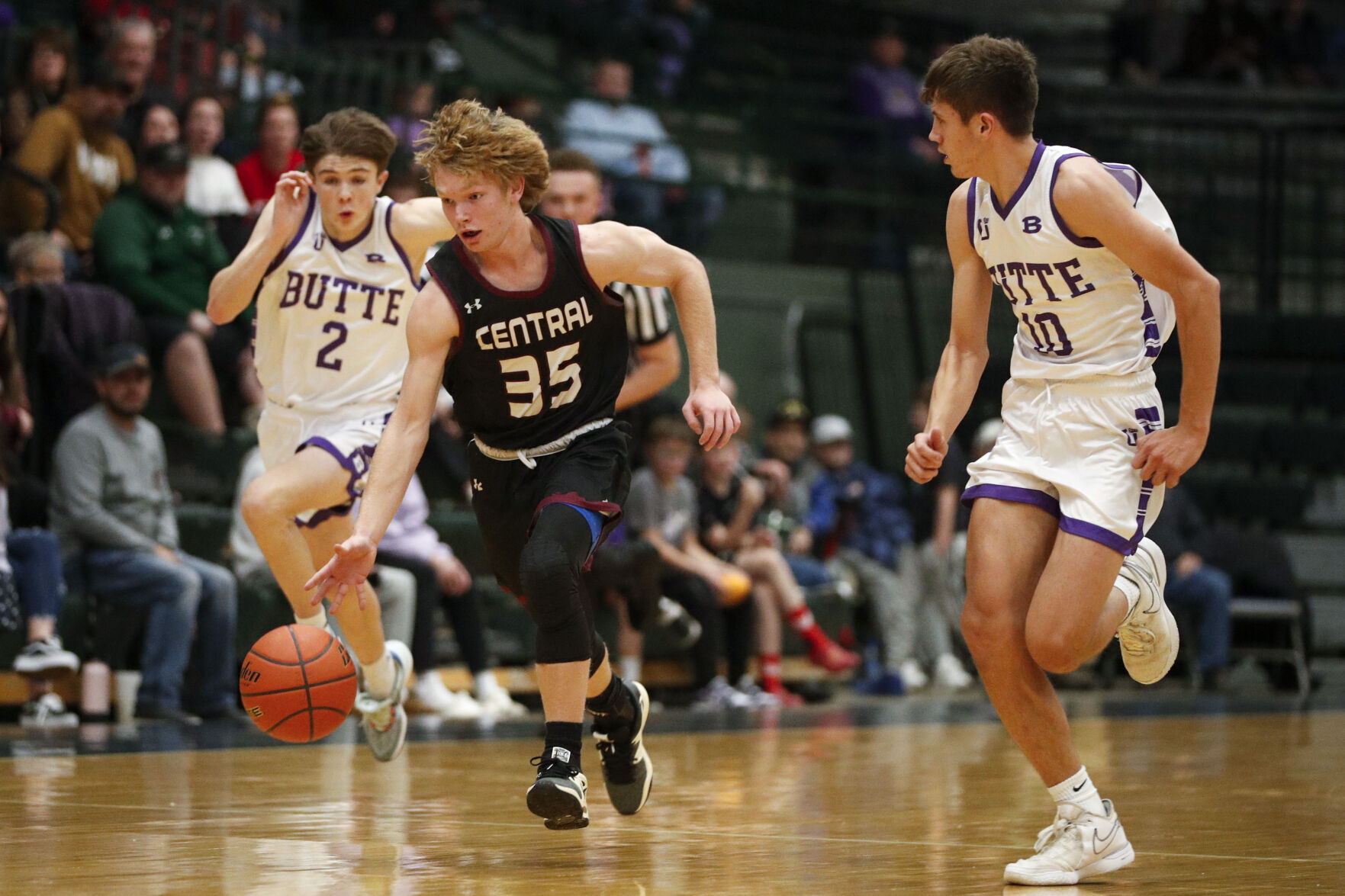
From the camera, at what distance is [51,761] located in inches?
255

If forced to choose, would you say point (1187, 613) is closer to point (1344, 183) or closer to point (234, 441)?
point (1344, 183)

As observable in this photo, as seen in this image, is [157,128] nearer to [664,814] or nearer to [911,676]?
[911,676]

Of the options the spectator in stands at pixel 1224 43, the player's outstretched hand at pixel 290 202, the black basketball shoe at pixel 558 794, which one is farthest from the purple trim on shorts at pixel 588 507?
the spectator in stands at pixel 1224 43

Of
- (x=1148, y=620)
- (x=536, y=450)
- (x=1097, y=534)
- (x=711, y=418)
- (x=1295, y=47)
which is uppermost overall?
(x=1295, y=47)

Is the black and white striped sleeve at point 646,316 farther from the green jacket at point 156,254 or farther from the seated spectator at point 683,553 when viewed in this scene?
the green jacket at point 156,254

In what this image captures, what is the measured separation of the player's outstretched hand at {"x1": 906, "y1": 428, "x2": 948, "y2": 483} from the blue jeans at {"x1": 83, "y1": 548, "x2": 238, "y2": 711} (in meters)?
4.88

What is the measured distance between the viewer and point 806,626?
11.1 meters

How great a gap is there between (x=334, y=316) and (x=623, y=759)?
2.05 meters

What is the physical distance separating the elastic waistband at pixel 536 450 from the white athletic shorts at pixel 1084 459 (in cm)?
108

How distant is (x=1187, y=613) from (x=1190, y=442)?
29.2 feet

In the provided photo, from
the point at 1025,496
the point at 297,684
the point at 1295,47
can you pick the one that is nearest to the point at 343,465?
the point at 297,684

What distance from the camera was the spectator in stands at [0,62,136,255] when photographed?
32.8 ft

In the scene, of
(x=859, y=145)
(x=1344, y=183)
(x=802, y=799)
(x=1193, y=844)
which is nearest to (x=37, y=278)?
(x=802, y=799)

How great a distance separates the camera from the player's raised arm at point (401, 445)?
4320 mm
